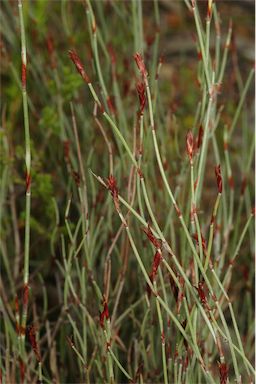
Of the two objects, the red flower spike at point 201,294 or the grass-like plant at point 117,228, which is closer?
the red flower spike at point 201,294

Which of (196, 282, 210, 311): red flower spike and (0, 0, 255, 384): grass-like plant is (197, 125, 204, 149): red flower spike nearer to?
(0, 0, 255, 384): grass-like plant

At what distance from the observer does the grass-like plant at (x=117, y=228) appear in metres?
1.26

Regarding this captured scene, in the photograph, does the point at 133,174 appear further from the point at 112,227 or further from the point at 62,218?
the point at 62,218

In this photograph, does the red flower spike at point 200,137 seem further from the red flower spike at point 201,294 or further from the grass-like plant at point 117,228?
the red flower spike at point 201,294

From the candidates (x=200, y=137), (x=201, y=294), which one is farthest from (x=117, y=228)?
(x=201, y=294)

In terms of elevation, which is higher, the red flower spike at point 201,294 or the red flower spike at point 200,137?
the red flower spike at point 200,137

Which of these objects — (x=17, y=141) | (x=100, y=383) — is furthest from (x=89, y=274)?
(x=17, y=141)

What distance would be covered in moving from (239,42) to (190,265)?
1.66 m

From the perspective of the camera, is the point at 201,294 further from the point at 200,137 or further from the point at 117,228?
the point at 117,228

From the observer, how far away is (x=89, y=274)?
4.92 feet

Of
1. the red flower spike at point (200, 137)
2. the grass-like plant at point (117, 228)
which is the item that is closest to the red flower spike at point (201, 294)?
the grass-like plant at point (117, 228)

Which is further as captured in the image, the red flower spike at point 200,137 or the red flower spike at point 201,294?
the red flower spike at point 200,137

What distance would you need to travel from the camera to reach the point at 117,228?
5.72ft

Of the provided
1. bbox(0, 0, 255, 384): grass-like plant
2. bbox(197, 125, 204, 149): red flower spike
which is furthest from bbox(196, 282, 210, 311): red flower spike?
bbox(197, 125, 204, 149): red flower spike
